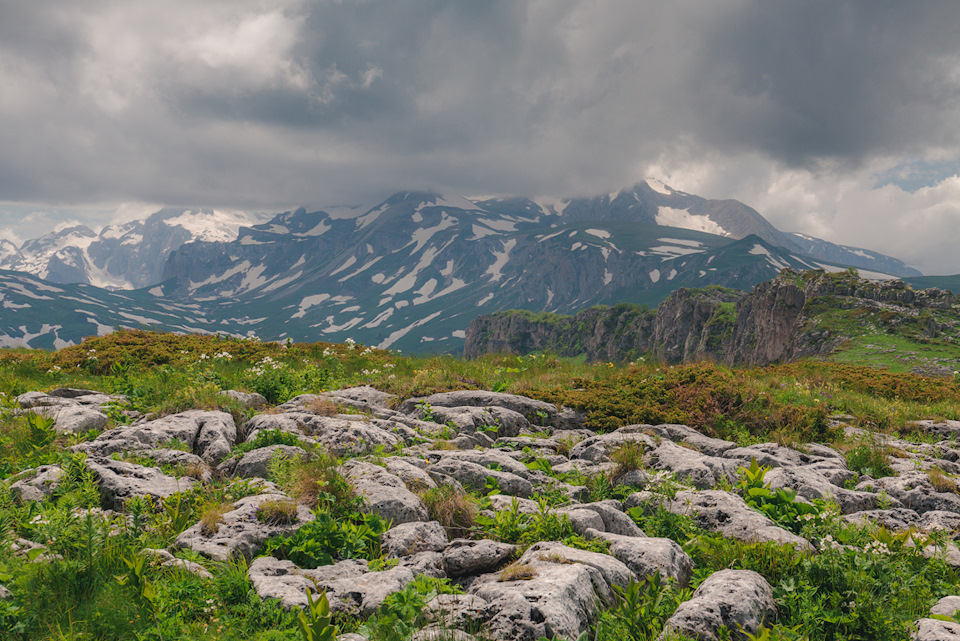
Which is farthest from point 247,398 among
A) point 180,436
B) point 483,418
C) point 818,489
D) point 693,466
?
point 818,489

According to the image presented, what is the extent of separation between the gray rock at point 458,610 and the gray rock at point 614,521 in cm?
309

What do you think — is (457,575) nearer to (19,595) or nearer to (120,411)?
(19,595)

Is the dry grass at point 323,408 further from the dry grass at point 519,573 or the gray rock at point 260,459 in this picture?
the dry grass at point 519,573

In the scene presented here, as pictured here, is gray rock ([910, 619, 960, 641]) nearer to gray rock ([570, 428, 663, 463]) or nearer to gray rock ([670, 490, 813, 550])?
gray rock ([670, 490, 813, 550])

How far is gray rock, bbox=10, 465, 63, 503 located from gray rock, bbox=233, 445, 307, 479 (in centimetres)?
261

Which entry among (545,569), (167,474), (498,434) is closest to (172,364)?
(167,474)

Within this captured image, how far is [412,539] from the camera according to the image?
23.3 ft

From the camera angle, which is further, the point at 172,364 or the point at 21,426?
the point at 172,364

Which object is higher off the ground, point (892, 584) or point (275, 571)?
point (892, 584)

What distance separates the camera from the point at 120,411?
11.7 m

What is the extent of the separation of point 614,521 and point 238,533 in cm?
574

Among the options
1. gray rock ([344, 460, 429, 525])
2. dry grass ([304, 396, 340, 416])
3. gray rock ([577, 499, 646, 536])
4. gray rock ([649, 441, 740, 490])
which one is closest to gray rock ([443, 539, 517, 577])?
gray rock ([344, 460, 429, 525])

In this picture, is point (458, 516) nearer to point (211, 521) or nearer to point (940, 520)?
point (211, 521)

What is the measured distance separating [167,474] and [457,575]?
18.8ft
